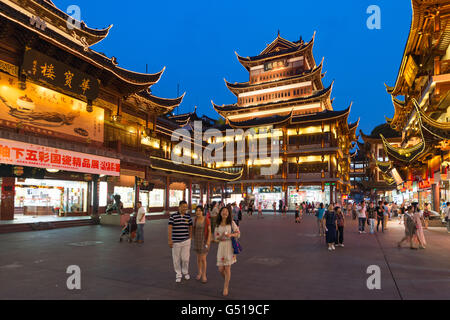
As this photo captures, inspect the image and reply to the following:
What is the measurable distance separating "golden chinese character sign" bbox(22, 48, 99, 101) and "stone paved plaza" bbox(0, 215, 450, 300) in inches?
361

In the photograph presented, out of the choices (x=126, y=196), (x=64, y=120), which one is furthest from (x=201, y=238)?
(x=126, y=196)

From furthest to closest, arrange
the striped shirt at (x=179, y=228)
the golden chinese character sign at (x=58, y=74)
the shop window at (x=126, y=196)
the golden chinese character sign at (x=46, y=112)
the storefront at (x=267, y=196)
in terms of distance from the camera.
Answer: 1. the storefront at (x=267, y=196)
2. the shop window at (x=126, y=196)
3. the golden chinese character sign at (x=58, y=74)
4. the golden chinese character sign at (x=46, y=112)
5. the striped shirt at (x=179, y=228)

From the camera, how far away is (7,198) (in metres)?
17.9

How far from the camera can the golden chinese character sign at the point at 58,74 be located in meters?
16.0

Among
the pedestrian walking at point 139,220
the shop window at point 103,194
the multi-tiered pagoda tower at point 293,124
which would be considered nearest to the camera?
the pedestrian walking at point 139,220

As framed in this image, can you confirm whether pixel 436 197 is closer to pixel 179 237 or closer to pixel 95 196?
pixel 179 237

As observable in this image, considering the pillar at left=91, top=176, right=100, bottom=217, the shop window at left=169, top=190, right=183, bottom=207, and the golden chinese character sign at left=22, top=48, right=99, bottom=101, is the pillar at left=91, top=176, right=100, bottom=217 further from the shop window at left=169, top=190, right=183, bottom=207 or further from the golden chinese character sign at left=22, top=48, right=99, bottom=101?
the shop window at left=169, top=190, right=183, bottom=207

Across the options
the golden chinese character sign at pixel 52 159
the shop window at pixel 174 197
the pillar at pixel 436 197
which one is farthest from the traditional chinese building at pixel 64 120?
the pillar at pixel 436 197

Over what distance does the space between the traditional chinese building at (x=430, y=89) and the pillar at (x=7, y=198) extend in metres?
21.9

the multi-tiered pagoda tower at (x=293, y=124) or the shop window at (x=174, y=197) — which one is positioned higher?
the multi-tiered pagoda tower at (x=293, y=124)

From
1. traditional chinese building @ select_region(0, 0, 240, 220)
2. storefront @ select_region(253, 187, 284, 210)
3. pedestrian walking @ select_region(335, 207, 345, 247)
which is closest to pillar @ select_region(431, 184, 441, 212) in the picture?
pedestrian walking @ select_region(335, 207, 345, 247)

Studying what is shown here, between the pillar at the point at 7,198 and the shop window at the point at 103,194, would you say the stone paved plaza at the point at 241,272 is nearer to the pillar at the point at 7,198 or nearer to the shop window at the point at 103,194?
the pillar at the point at 7,198

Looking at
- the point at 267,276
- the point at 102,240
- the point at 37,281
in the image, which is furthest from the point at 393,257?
the point at 102,240
